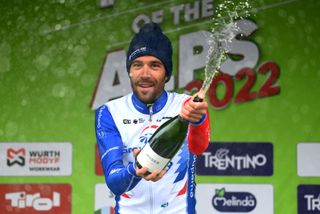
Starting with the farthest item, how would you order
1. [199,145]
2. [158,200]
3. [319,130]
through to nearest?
[319,130] < [158,200] < [199,145]

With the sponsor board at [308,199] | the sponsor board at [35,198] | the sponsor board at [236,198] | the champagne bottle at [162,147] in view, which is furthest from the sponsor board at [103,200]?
the champagne bottle at [162,147]

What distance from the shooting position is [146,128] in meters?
2.65

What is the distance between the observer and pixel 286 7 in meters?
4.30

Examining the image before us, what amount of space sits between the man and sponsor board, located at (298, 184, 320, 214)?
1741 mm

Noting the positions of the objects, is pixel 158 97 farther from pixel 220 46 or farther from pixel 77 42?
pixel 77 42

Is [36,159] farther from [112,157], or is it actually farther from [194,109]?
[194,109]

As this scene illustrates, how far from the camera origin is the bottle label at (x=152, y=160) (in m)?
2.19

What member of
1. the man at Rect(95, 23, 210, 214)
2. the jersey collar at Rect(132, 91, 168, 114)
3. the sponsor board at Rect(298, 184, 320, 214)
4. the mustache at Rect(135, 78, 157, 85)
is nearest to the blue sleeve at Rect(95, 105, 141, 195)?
the man at Rect(95, 23, 210, 214)

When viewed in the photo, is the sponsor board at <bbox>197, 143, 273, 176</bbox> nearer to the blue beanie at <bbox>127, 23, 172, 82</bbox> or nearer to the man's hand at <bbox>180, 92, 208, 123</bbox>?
the blue beanie at <bbox>127, 23, 172, 82</bbox>

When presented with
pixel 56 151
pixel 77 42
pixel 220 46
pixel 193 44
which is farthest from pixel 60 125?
pixel 220 46

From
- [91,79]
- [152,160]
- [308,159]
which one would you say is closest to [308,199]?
[308,159]

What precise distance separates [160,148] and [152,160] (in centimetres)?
4

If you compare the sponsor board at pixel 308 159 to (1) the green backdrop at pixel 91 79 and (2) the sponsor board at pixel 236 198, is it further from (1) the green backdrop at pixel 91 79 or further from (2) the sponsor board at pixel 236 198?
(2) the sponsor board at pixel 236 198

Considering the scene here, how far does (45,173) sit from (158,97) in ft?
6.22
